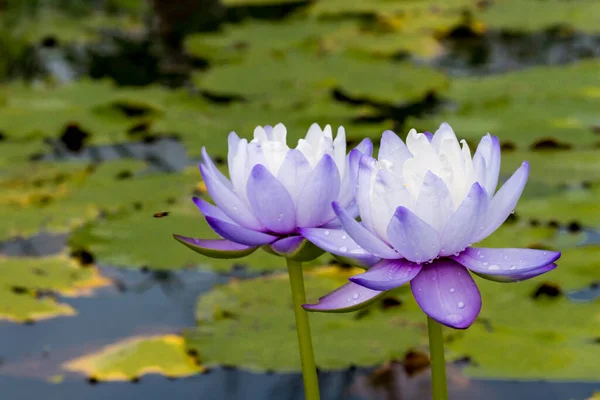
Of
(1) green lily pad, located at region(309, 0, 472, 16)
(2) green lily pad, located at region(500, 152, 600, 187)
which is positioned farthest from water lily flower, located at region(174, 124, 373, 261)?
(1) green lily pad, located at region(309, 0, 472, 16)

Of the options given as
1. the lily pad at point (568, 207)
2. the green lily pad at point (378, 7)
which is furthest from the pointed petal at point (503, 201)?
the green lily pad at point (378, 7)

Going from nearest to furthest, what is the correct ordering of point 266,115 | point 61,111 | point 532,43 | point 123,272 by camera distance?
point 123,272, point 266,115, point 61,111, point 532,43

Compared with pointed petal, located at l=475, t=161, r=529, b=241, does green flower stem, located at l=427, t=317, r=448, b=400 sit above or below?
below

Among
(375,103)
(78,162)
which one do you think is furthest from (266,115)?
(78,162)

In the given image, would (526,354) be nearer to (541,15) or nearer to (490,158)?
(490,158)

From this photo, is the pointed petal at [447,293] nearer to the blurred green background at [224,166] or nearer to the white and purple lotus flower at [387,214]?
the white and purple lotus flower at [387,214]

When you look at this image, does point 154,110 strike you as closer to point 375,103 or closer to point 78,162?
point 78,162

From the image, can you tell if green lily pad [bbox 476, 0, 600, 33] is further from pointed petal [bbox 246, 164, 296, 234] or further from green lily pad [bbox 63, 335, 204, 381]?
pointed petal [bbox 246, 164, 296, 234]
